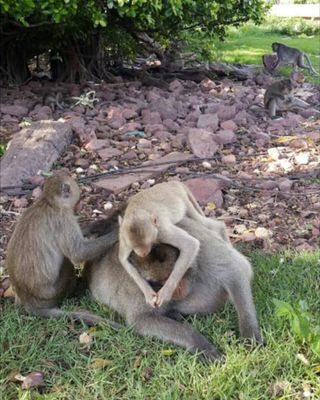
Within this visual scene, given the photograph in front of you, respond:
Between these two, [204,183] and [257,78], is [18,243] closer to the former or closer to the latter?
[204,183]

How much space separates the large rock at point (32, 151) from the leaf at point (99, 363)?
2.97 m

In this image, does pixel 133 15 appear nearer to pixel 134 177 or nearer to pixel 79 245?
pixel 134 177

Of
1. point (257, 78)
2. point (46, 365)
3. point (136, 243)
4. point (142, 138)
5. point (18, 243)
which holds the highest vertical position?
point (136, 243)

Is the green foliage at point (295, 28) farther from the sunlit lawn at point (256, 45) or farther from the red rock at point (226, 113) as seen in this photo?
the red rock at point (226, 113)

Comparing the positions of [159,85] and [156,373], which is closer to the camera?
[156,373]

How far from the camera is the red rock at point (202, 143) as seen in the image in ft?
23.1

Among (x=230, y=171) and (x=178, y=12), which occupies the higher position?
(x=178, y=12)

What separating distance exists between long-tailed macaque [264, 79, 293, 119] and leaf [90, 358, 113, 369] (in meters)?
6.02

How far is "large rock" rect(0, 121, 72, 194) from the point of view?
6.47 m

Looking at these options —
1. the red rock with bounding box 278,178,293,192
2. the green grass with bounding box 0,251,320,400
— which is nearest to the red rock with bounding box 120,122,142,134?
the red rock with bounding box 278,178,293,192

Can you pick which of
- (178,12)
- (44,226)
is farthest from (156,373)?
(178,12)

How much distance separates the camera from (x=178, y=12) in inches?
333

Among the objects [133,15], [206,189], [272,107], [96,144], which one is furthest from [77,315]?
[272,107]

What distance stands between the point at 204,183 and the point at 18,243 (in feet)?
7.81
